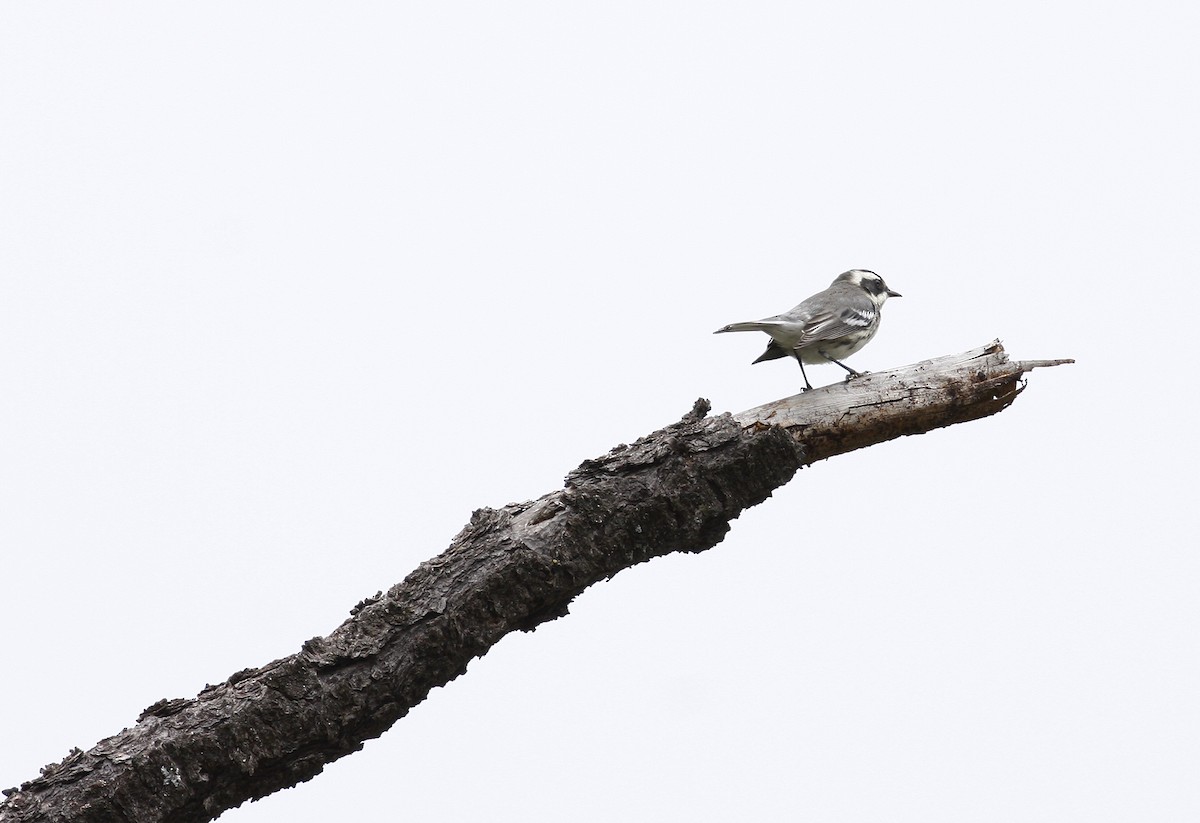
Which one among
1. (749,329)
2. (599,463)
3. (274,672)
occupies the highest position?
(749,329)

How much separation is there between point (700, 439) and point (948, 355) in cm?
151

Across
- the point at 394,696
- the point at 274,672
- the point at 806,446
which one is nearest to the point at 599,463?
the point at 806,446

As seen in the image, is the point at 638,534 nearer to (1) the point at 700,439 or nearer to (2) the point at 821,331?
(1) the point at 700,439

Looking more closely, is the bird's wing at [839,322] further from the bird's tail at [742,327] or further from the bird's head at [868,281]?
the bird's head at [868,281]

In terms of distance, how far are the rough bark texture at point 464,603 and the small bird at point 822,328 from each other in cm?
46

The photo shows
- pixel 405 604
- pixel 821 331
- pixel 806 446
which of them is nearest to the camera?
pixel 405 604

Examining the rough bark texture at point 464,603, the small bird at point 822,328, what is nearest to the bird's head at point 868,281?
the small bird at point 822,328

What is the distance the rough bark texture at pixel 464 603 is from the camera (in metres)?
4.77

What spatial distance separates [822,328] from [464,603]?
252 centimetres

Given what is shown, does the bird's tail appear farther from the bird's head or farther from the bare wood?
the bird's head

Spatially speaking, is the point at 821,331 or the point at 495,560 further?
the point at 821,331

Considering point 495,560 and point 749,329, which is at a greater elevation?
point 749,329

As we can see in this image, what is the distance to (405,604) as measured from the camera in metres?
5.07

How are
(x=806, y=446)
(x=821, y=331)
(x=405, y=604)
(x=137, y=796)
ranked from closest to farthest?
(x=137, y=796) < (x=405, y=604) < (x=806, y=446) < (x=821, y=331)
